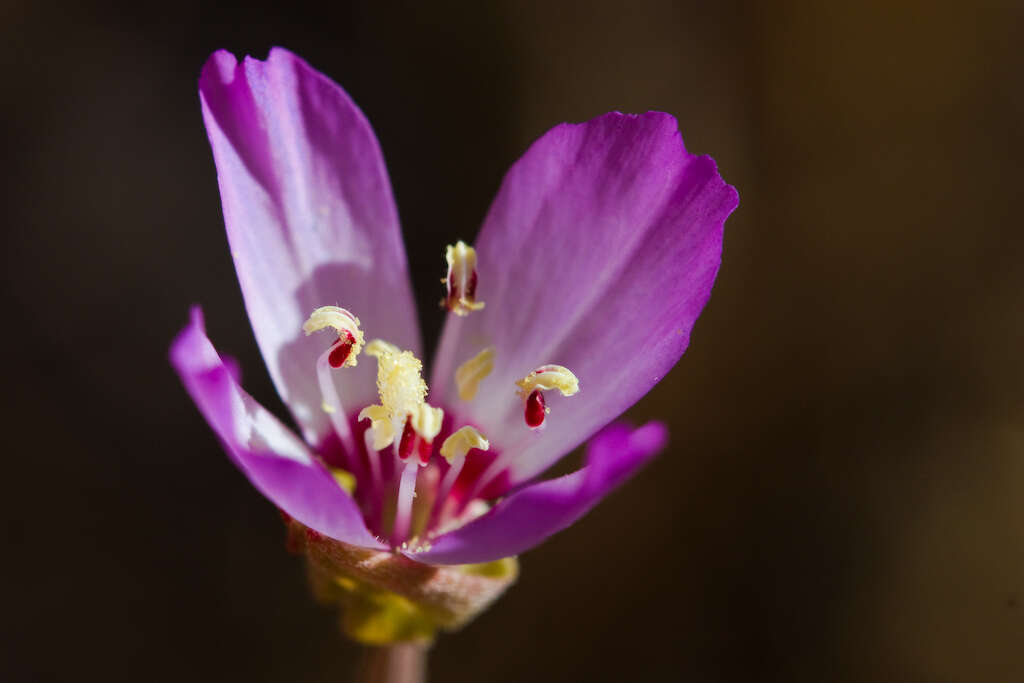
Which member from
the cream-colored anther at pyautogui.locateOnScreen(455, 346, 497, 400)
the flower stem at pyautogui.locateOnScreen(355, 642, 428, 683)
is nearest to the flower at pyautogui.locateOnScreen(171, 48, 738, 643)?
the cream-colored anther at pyautogui.locateOnScreen(455, 346, 497, 400)

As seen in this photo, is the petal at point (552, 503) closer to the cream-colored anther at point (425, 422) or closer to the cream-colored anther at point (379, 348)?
the cream-colored anther at point (425, 422)

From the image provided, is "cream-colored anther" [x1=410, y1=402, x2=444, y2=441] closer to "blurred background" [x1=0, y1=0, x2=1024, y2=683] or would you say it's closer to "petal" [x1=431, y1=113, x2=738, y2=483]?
"petal" [x1=431, y1=113, x2=738, y2=483]

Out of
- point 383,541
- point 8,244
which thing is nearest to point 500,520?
point 383,541

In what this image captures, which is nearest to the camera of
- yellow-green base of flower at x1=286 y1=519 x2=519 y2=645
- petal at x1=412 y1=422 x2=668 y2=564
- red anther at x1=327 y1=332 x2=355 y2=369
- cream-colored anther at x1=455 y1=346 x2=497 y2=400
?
petal at x1=412 y1=422 x2=668 y2=564

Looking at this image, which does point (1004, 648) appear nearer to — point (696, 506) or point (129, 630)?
point (696, 506)

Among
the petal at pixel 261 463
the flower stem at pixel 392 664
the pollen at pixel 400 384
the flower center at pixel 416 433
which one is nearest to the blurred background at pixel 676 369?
the flower stem at pixel 392 664

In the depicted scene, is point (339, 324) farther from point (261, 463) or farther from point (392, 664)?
point (392, 664)
